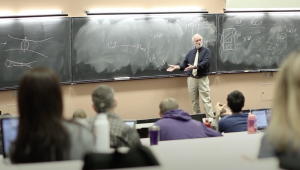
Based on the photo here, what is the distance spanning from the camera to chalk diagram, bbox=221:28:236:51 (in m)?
6.33

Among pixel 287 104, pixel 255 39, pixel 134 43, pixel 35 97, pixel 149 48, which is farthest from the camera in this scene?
pixel 255 39

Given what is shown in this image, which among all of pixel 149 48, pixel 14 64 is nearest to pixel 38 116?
pixel 14 64

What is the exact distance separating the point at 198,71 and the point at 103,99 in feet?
12.3

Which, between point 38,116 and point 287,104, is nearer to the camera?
point 287,104

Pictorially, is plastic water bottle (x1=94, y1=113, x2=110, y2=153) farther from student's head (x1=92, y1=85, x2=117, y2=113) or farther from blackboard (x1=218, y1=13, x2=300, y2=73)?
blackboard (x1=218, y1=13, x2=300, y2=73)

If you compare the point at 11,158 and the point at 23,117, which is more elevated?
the point at 23,117

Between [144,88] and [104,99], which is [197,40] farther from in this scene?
[104,99]

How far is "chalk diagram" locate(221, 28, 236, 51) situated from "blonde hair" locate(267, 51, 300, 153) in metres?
5.31

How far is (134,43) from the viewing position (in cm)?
584

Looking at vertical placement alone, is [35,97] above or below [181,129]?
above

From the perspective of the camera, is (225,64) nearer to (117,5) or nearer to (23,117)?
(117,5)

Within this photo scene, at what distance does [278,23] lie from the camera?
6.70m

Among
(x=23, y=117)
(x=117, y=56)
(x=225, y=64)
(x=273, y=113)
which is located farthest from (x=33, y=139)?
(x=225, y=64)

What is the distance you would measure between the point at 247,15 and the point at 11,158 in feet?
18.7
